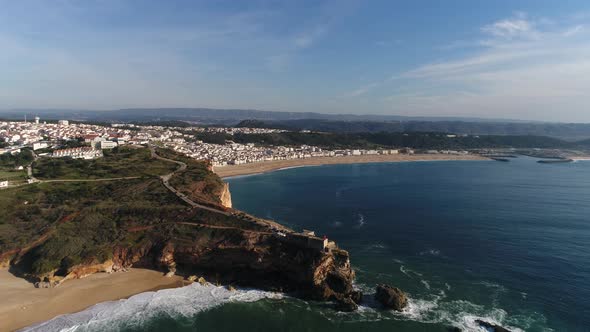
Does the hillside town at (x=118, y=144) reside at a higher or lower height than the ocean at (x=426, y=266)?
higher

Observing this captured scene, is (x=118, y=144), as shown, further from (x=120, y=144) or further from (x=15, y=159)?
(x=15, y=159)

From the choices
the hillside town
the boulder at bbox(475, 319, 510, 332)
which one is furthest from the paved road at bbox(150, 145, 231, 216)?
the boulder at bbox(475, 319, 510, 332)

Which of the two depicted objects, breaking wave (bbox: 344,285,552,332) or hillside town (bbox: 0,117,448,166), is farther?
hillside town (bbox: 0,117,448,166)

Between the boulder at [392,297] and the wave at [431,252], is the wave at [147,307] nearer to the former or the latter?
the boulder at [392,297]

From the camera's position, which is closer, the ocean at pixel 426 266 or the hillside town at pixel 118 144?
the ocean at pixel 426 266

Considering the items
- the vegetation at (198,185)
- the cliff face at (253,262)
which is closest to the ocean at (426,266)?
the cliff face at (253,262)

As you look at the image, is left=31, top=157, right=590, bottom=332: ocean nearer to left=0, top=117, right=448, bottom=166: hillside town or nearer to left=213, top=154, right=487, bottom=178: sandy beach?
left=213, top=154, right=487, bottom=178: sandy beach
